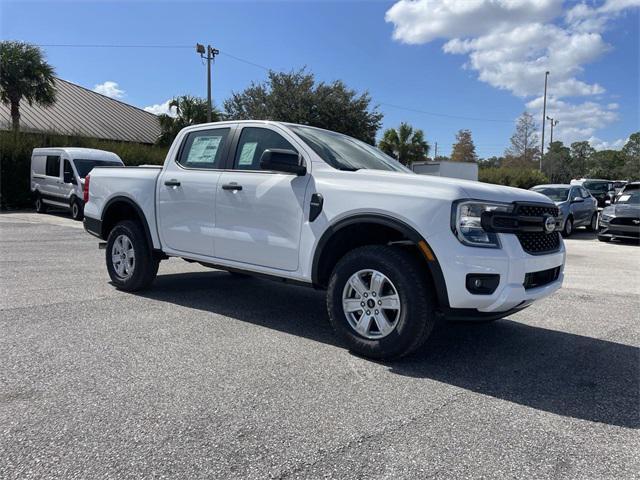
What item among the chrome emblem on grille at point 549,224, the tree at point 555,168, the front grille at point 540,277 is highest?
the tree at point 555,168

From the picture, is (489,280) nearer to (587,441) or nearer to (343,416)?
(587,441)

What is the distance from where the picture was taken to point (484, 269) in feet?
11.7

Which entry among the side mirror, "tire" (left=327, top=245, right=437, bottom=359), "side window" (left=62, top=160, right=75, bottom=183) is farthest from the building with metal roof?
"tire" (left=327, top=245, right=437, bottom=359)

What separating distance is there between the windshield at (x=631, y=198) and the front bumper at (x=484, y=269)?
12.4 m

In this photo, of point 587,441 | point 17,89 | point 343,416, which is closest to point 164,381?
point 343,416

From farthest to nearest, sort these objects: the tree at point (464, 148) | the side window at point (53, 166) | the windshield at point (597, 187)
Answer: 1. the tree at point (464, 148)
2. the windshield at point (597, 187)
3. the side window at point (53, 166)

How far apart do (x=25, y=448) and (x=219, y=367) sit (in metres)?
1.40

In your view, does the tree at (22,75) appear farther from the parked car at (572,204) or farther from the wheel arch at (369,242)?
the wheel arch at (369,242)

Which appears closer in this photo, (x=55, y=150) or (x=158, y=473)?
(x=158, y=473)

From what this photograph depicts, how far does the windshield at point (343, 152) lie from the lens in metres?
4.59

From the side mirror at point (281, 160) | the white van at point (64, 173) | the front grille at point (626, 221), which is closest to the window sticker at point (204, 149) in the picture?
the side mirror at point (281, 160)

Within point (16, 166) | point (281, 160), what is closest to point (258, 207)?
point (281, 160)

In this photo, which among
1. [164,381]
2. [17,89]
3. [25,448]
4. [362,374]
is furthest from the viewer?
[17,89]

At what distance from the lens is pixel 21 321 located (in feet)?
15.7
